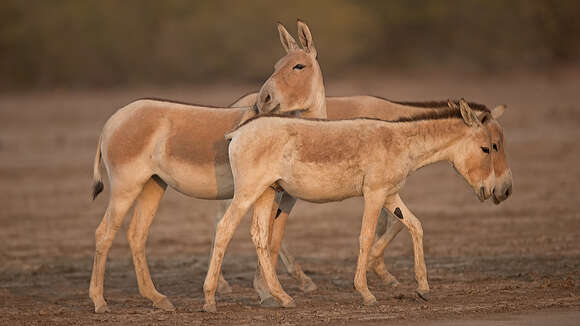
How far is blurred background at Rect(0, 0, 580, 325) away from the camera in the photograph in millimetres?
11086

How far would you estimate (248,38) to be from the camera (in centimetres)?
3856

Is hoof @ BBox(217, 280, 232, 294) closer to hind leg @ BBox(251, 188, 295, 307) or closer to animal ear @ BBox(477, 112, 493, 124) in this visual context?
hind leg @ BBox(251, 188, 295, 307)

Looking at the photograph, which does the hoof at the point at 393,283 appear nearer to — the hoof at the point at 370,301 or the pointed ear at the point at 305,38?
the hoof at the point at 370,301

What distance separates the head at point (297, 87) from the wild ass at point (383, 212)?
0.86 m

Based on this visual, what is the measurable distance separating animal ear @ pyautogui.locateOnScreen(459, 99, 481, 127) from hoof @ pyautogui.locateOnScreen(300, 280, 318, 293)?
8.59 ft

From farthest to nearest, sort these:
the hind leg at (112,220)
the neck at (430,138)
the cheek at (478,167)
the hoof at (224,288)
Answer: the hoof at (224,288)
the hind leg at (112,220)
the cheek at (478,167)
the neck at (430,138)

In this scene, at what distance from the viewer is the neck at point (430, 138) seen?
1027 cm

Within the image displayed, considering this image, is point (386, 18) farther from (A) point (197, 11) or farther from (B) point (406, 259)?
(B) point (406, 259)

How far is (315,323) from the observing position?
30.8 ft

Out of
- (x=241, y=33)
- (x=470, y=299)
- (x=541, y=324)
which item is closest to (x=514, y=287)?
(x=470, y=299)

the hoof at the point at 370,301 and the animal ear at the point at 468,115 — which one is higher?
the animal ear at the point at 468,115

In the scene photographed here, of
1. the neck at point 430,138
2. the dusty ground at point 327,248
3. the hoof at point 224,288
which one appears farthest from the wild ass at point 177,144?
the neck at point 430,138

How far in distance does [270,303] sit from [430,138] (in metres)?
2.36

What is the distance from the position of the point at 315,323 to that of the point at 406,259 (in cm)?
413
